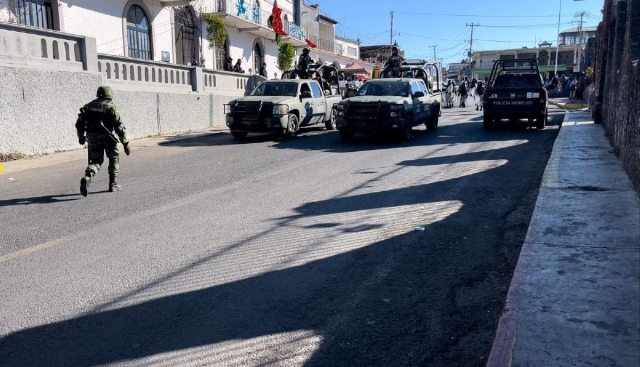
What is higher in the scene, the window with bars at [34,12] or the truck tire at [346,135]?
the window with bars at [34,12]

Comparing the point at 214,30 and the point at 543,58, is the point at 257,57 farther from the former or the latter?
the point at 543,58

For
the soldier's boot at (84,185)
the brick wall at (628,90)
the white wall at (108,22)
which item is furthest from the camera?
the white wall at (108,22)

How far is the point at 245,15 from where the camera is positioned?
29.6 m

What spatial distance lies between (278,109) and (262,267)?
1099cm

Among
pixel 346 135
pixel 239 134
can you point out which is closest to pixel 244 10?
pixel 239 134

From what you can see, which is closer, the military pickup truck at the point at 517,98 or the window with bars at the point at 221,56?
the military pickup truck at the point at 517,98

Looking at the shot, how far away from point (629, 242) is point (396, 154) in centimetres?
766

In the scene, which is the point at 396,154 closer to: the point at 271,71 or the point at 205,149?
the point at 205,149

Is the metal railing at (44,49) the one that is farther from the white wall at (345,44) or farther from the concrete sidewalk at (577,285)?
the white wall at (345,44)

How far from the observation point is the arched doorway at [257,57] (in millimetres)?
33531

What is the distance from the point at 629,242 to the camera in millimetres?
5094

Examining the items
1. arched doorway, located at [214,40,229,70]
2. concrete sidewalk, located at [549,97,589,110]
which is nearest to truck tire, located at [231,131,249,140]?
arched doorway, located at [214,40,229,70]

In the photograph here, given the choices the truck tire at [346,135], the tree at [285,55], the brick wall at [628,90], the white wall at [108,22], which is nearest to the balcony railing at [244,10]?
the tree at [285,55]

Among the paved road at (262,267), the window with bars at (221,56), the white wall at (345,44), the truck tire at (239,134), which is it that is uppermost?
the white wall at (345,44)
